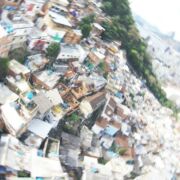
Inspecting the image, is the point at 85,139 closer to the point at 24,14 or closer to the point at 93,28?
the point at 24,14

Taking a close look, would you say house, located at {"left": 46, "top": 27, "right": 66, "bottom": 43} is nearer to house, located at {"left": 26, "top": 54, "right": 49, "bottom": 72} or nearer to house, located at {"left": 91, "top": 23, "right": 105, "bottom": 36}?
house, located at {"left": 26, "top": 54, "right": 49, "bottom": 72}

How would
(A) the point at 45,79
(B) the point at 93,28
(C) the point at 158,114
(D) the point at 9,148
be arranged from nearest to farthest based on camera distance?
(D) the point at 9,148 < (A) the point at 45,79 < (B) the point at 93,28 < (C) the point at 158,114

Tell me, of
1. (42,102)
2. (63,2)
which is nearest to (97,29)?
(63,2)

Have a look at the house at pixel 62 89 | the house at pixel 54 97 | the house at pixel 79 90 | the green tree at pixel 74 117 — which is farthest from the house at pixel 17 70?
the house at pixel 79 90

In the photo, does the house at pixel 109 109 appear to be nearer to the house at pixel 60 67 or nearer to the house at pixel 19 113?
the house at pixel 60 67

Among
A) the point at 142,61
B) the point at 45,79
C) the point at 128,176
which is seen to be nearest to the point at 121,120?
the point at 128,176

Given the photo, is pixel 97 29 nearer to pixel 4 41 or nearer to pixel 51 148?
pixel 4 41
